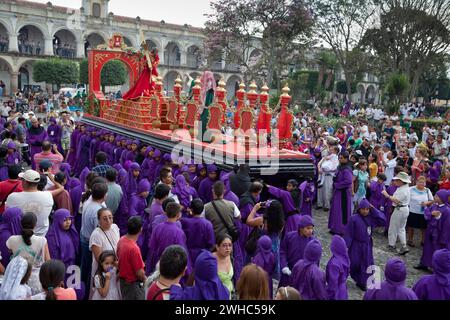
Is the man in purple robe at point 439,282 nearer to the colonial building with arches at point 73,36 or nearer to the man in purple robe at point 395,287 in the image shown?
the man in purple robe at point 395,287

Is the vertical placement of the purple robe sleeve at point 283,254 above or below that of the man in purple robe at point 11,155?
below

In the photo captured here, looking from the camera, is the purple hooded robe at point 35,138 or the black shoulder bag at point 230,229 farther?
the purple hooded robe at point 35,138

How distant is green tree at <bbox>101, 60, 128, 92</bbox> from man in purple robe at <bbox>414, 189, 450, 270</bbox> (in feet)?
106

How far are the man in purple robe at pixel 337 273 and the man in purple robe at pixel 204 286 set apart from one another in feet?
4.78

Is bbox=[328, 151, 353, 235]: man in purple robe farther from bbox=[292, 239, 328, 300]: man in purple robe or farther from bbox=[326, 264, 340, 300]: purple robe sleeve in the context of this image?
bbox=[292, 239, 328, 300]: man in purple robe

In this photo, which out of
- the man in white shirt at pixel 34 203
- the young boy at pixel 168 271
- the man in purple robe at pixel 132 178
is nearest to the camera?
the young boy at pixel 168 271

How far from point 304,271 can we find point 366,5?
28.6 metres

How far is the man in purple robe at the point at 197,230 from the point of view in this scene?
195 inches

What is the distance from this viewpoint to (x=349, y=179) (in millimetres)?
8125

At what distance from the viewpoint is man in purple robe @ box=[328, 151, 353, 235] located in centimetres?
815

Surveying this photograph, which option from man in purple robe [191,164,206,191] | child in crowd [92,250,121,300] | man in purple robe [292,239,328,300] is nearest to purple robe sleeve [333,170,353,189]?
man in purple robe [191,164,206,191]

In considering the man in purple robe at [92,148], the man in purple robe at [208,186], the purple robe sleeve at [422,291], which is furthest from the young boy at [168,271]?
the man in purple robe at [92,148]
